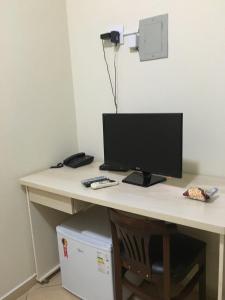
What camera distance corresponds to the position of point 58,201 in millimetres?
1752

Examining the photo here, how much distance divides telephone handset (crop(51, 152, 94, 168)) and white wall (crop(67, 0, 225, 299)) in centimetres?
26

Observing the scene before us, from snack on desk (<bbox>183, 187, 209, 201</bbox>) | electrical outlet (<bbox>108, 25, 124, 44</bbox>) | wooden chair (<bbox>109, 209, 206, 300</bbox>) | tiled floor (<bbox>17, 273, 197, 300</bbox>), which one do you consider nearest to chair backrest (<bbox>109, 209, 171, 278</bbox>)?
wooden chair (<bbox>109, 209, 206, 300</bbox>)

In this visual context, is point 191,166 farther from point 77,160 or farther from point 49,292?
point 49,292

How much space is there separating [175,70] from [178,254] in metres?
1.13

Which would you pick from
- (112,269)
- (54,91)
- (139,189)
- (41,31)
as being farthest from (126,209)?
(41,31)

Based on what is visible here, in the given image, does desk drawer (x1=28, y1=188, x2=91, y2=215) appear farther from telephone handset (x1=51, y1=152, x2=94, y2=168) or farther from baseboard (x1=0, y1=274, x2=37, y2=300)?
baseboard (x1=0, y1=274, x2=37, y2=300)

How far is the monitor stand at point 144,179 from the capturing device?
1644 mm

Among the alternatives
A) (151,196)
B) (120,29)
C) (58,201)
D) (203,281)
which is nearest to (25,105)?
(58,201)

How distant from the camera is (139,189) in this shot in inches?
62.2

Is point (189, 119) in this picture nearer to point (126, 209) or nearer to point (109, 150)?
point (109, 150)

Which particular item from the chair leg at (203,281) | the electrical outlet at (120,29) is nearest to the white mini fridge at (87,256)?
the chair leg at (203,281)

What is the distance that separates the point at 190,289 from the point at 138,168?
74 cm

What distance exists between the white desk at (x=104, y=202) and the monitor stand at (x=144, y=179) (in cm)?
4

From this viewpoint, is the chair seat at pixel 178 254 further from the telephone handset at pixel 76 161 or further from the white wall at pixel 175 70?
the telephone handset at pixel 76 161
